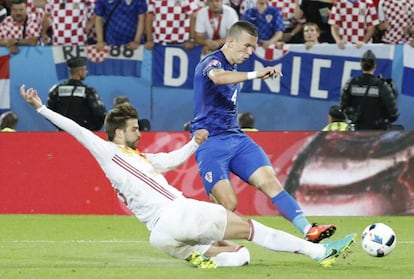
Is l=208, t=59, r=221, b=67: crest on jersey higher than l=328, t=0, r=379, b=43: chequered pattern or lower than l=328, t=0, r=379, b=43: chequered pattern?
higher

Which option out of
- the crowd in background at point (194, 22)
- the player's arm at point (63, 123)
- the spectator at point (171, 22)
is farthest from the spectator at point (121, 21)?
the player's arm at point (63, 123)

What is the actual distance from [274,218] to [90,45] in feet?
13.8

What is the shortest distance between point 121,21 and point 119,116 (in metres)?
8.10

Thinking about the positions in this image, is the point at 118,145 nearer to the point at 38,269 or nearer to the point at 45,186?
the point at 38,269

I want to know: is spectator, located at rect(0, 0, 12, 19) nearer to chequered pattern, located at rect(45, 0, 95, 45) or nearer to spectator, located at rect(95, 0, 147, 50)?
chequered pattern, located at rect(45, 0, 95, 45)

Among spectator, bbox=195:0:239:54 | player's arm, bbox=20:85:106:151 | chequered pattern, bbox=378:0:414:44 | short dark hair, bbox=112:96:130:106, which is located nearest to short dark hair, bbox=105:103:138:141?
player's arm, bbox=20:85:106:151

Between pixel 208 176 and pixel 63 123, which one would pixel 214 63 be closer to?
pixel 208 176

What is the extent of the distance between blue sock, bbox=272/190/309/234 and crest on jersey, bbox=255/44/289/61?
7.03 metres

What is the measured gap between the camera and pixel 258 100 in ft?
57.0

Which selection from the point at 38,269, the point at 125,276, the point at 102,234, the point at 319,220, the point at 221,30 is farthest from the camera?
the point at 221,30

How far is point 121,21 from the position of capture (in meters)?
17.5

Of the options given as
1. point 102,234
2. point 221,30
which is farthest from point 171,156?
point 221,30

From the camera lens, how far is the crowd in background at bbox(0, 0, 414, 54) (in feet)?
56.6

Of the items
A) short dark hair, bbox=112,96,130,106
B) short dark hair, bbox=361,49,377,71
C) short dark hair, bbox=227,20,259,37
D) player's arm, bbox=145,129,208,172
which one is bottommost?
short dark hair, bbox=112,96,130,106
